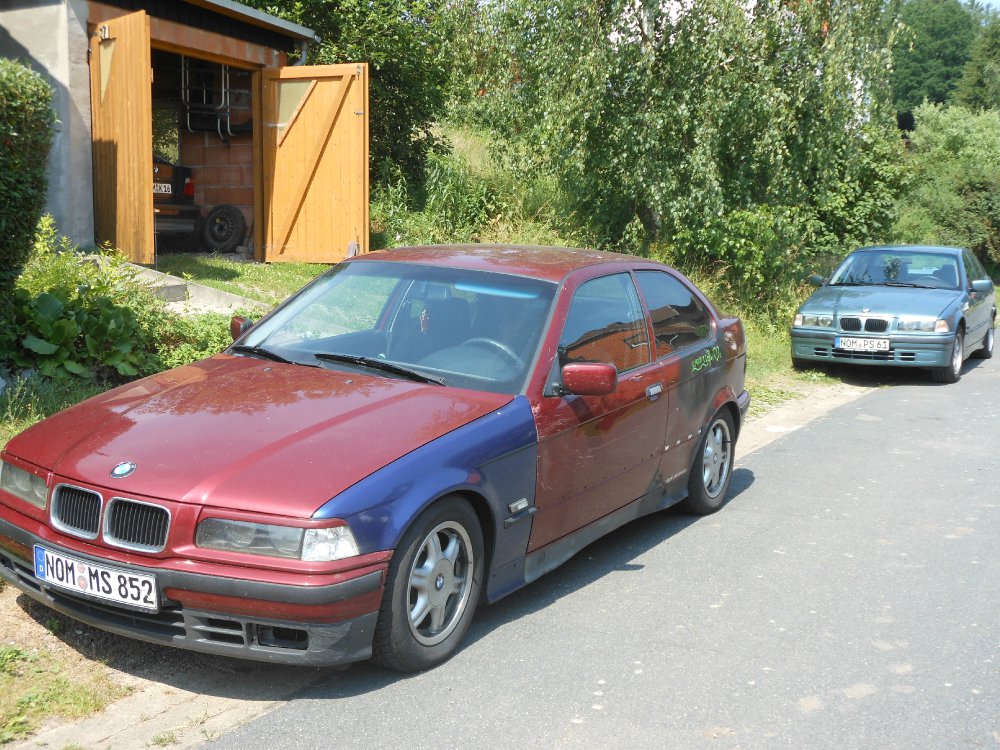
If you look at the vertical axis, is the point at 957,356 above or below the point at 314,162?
below

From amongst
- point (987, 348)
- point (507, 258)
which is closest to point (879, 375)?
point (987, 348)

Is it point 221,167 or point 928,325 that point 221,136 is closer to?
point 221,167

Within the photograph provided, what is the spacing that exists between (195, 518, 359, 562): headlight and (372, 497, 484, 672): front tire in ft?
0.90

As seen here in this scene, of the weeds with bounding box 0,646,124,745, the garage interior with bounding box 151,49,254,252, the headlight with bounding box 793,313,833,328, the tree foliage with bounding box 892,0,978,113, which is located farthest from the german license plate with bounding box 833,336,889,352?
the tree foliage with bounding box 892,0,978,113

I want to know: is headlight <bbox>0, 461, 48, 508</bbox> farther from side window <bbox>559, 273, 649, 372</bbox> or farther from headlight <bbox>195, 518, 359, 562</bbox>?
side window <bbox>559, 273, 649, 372</bbox>

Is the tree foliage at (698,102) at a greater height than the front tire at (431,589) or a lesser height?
greater

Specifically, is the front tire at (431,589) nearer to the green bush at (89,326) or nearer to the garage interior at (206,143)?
the green bush at (89,326)

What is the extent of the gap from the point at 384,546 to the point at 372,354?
57.4 inches

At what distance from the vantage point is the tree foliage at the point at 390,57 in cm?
1553

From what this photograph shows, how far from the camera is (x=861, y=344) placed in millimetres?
12070

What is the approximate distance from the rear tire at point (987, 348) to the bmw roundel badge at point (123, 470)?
1280cm

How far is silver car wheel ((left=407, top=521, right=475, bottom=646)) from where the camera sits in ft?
13.8

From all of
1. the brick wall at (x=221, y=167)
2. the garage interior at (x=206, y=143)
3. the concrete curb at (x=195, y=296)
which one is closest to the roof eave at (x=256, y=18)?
the garage interior at (x=206, y=143)

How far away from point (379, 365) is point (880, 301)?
895 cm
